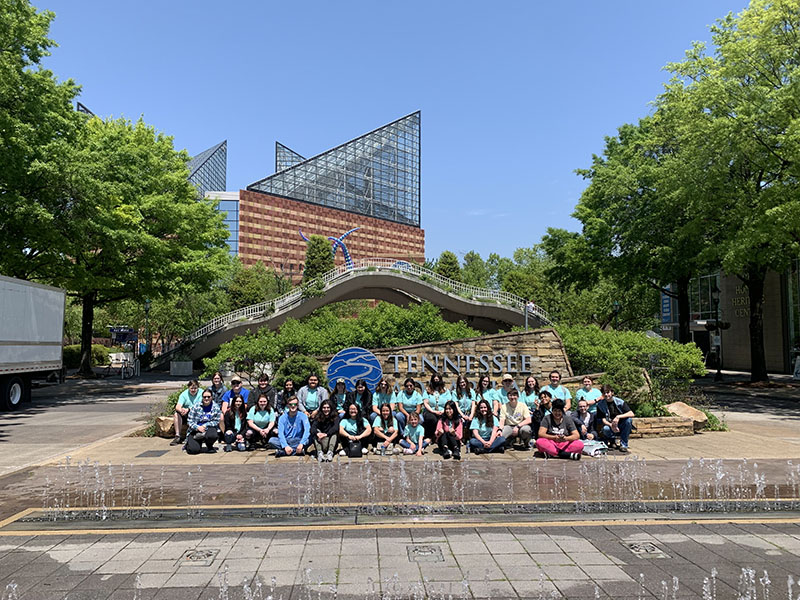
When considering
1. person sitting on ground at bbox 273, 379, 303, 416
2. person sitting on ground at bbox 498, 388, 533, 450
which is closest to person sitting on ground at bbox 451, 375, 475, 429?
person sitting on ground at bbox 498, 388, 533, 450

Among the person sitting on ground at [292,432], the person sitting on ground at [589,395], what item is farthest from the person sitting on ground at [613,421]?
the person sitting on ground at [292,432]

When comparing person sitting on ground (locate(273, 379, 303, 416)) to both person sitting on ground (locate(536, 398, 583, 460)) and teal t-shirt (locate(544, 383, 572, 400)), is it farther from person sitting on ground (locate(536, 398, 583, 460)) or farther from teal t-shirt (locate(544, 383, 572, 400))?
teal t-shirt (locate(544, 383, 572, 400))

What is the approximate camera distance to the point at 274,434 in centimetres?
1044

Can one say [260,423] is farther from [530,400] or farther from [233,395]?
[530,400]

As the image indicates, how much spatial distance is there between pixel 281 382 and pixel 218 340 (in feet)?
88.0

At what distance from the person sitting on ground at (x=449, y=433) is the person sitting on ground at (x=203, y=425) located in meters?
3.83

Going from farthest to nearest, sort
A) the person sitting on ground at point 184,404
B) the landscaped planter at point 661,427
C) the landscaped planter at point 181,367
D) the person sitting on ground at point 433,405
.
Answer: the landscaped planter at point 181,367
the landscaped planter at point 661,427
the person sitting on ground at point 184,404
the person sitting on ground at point 433,405

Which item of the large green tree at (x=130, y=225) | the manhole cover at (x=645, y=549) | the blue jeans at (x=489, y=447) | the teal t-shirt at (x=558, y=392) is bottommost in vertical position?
the manhole cover at (x=645, y=549)

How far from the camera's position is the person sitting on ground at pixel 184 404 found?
11227 millimetres

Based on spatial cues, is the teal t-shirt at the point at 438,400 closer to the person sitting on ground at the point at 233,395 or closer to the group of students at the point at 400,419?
the group of students at the point at 400,419

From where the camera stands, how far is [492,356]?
582 inches

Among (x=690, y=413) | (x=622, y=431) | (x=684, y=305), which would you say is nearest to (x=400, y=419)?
(x=622, y=431)

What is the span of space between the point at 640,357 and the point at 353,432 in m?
8.38

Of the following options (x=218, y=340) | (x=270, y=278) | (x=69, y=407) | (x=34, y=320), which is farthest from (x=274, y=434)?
(x=270, y=278)
